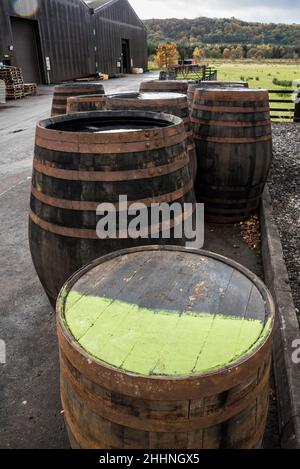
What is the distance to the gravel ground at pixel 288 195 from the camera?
4137 millimetres

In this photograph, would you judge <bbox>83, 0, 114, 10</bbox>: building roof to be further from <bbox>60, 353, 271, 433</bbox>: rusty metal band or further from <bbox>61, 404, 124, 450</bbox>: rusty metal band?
<bbox>60, 353, 271, 433</bbox>: rusty metal band

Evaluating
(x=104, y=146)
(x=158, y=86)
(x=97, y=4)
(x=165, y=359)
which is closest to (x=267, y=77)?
(x=97, y=4)

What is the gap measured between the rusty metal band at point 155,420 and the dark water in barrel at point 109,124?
2.16m

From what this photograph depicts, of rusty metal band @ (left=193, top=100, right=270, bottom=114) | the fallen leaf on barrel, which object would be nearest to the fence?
the fallen leaf on barrel

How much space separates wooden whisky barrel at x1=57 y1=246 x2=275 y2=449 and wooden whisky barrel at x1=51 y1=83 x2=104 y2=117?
5428mm

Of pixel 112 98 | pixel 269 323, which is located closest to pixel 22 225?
pixel 112 98

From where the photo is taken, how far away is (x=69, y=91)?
6688 millimetres

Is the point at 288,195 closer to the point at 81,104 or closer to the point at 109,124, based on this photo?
the point at 81,104

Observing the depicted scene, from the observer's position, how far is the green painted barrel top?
142 centimetres

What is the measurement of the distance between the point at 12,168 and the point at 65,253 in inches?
260

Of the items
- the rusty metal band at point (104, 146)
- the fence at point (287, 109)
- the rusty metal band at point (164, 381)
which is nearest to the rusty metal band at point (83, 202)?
the rusty metal band at point (104, 146)
